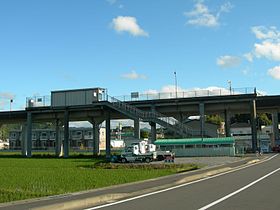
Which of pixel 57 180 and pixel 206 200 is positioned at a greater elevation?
pixel 206 200

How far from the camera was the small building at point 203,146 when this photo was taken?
5719cm

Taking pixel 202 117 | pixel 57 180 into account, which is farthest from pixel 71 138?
pixel 57 180

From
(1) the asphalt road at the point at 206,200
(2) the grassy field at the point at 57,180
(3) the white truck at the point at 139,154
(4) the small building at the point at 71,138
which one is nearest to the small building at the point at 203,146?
(3) the white truck at the point at 139,154

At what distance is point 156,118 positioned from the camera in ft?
195

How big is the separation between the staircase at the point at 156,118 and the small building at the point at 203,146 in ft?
5.50

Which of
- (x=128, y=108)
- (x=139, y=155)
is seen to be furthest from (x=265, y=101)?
(x=139, y=155)

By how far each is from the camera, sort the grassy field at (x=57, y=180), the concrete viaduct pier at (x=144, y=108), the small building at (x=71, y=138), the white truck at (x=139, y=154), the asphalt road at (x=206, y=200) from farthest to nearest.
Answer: the small building at (x=71, y=138) < the concrete viaduct pier at (x=144, y=108) < the white truck at (x=139, y=154) < the grassy field at (x=57, y=180) < the asphalt road at (x=206, y=200)

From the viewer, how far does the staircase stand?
58.8 meters

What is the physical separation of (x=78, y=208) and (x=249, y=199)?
566 centimetres

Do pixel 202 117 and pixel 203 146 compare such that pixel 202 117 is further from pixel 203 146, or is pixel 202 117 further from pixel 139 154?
pixel 139 154

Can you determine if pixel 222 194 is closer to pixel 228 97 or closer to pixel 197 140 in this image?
pixel 197 140

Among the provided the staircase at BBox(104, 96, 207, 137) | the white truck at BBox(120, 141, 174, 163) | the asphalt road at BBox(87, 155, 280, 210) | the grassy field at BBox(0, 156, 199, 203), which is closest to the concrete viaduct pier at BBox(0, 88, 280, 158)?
the staircase at BBox(104, 96, 207, 137)

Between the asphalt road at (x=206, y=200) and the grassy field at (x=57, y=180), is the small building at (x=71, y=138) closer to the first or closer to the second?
the grassy field at (x=57, y=180)

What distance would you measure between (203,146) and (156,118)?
25.8 ft
